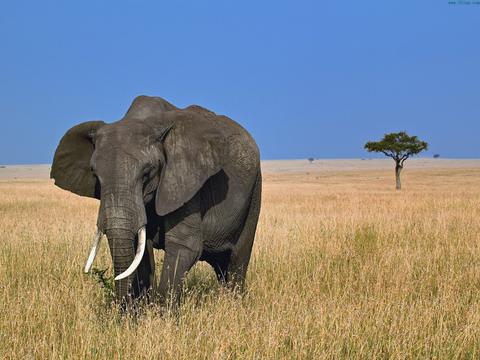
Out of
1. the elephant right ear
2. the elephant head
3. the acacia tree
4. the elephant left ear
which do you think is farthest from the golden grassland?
the acacia tree

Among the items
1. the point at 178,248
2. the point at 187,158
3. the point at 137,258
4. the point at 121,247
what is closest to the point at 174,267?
the point at 178,248

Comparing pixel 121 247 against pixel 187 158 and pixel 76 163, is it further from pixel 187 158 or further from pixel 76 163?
pixel 76 163

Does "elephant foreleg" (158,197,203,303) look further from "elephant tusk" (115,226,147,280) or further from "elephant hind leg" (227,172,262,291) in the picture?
"elephant hind leg" (227,172,262,291)

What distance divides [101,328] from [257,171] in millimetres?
2463

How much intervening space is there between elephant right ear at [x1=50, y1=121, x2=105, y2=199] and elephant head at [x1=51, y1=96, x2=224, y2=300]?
11mm

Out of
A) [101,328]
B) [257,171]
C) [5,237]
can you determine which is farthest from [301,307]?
[5,237]

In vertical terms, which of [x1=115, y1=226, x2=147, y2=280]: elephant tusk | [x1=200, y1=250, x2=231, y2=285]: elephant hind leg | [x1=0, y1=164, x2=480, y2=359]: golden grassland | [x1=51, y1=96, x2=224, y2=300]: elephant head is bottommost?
[x1=0, y1=164, x2=480, y2=359]: golden grassland

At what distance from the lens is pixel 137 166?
4562mm

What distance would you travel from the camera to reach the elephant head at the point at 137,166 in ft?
14.6

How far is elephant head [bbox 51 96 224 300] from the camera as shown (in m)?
4.45

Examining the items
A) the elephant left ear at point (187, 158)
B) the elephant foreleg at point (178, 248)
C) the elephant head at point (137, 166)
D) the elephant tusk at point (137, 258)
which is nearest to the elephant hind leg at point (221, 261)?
the elephant foreleg at point (178, 248)

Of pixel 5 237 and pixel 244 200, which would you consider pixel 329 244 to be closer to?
pixel 244 200

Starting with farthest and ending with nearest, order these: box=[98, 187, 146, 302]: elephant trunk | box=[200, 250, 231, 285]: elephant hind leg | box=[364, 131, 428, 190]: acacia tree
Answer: box=[364, 131, 428, 190]: acacia tree
box=[200, 250, 231, 285]: elephant hind leg
box=[98, 187, 146, 302]: elephant trunk

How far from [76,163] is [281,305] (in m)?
2.68
